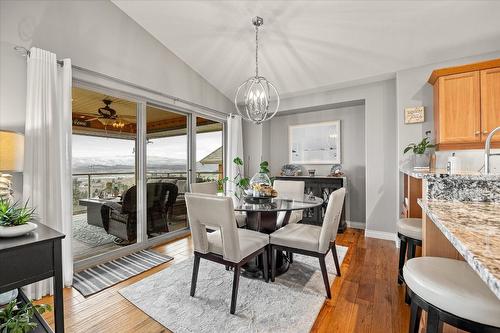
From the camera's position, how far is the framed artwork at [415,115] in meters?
3.26

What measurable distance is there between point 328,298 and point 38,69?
3310 millimetres

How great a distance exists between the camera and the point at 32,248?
53.4 inches

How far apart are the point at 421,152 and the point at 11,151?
4.12 m

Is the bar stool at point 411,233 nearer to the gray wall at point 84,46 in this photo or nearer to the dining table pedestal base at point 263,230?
the dining table pedestal base at point 263,230

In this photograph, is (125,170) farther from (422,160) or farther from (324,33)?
(422,160)

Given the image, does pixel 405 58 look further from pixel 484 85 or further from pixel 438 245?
pixel 438 245

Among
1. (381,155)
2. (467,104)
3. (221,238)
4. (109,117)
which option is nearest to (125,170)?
(109,117)

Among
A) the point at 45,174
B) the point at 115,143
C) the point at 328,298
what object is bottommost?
the point at 328,298

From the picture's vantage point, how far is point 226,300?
6.82 feet

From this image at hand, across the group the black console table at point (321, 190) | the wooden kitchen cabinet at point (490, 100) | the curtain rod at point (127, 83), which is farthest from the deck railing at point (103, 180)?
the wooden kitchen cabinet at point (490, 100)

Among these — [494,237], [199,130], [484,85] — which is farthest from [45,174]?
[484,85]

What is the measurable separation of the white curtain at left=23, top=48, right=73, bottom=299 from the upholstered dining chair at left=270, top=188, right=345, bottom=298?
206cm

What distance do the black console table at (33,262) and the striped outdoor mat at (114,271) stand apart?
0.87 metres

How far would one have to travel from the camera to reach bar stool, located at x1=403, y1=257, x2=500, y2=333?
2.73 ft
